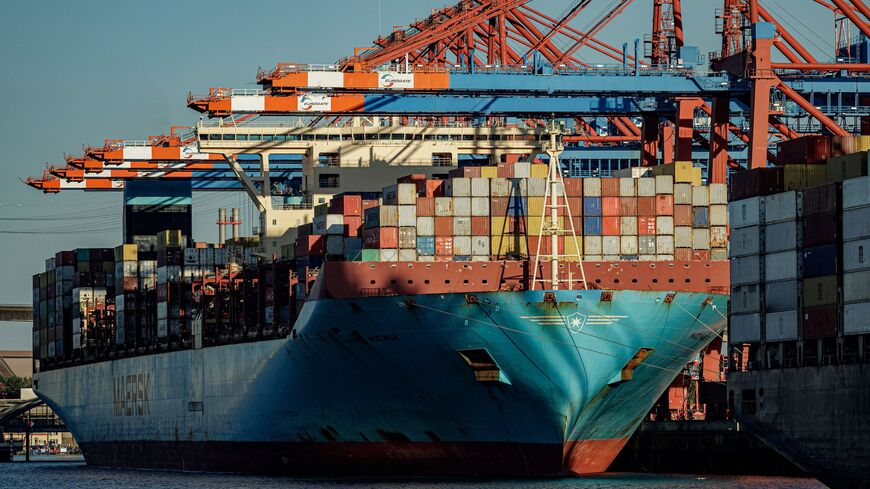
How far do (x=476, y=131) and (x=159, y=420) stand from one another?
1689 cm

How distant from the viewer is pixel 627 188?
171 ft

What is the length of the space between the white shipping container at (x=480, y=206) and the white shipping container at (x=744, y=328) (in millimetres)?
8112

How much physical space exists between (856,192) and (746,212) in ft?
14.7

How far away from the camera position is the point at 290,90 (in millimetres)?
61688

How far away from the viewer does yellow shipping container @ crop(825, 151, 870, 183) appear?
4356 centimetres

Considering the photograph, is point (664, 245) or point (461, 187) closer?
point (461, 187)

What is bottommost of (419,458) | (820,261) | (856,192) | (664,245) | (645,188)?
(419,458)

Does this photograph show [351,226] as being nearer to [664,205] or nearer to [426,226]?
[426,226]

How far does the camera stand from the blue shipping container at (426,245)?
52.0 m

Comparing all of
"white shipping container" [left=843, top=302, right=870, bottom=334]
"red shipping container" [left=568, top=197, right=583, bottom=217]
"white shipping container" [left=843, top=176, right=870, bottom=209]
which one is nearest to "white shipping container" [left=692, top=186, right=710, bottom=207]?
"red shipping container" [left=568, top=197, right=583, bottom=217]

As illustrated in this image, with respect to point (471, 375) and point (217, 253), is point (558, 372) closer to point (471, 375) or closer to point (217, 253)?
point (471, 375)

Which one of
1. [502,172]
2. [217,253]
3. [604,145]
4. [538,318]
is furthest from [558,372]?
[604,145]

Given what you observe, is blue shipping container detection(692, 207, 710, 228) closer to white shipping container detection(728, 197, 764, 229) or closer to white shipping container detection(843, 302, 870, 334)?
white shipping container detection(728, 197, 764, 229)

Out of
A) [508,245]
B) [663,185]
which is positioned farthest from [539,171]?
[663,185]
